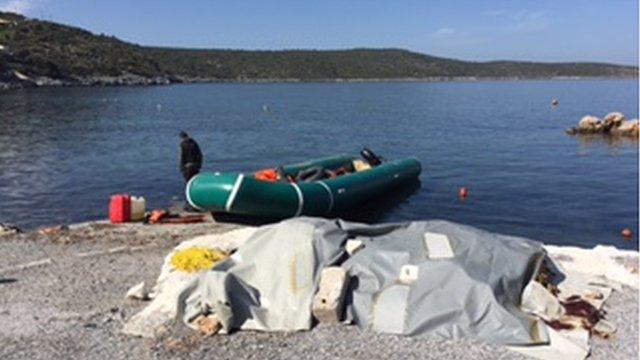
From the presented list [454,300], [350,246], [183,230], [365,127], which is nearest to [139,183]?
[183,230]

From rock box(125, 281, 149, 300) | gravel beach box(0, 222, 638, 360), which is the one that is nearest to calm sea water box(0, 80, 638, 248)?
gravel beach box(0, 222, 638, 360)

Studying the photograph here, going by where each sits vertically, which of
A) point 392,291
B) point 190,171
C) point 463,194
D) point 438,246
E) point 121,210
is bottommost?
point 463,194

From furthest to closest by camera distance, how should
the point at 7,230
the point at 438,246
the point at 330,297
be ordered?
1. the point at 7,230
2. the point at 438,246
3. the point at 330,297

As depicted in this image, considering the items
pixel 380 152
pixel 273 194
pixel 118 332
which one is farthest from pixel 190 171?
pixel 380 152

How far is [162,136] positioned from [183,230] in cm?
2840

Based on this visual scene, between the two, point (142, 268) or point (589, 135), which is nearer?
point (142, 268)

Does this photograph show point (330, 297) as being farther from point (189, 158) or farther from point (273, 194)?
point (189, 158)

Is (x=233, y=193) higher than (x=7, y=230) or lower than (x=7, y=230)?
higher

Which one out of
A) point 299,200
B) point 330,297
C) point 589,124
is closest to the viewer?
point 330,297

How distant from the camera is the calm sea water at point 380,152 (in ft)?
67.3

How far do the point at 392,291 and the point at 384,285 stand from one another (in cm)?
18

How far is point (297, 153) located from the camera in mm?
35312

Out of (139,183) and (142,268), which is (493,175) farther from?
(142,268)

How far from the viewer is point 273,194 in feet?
52.2
